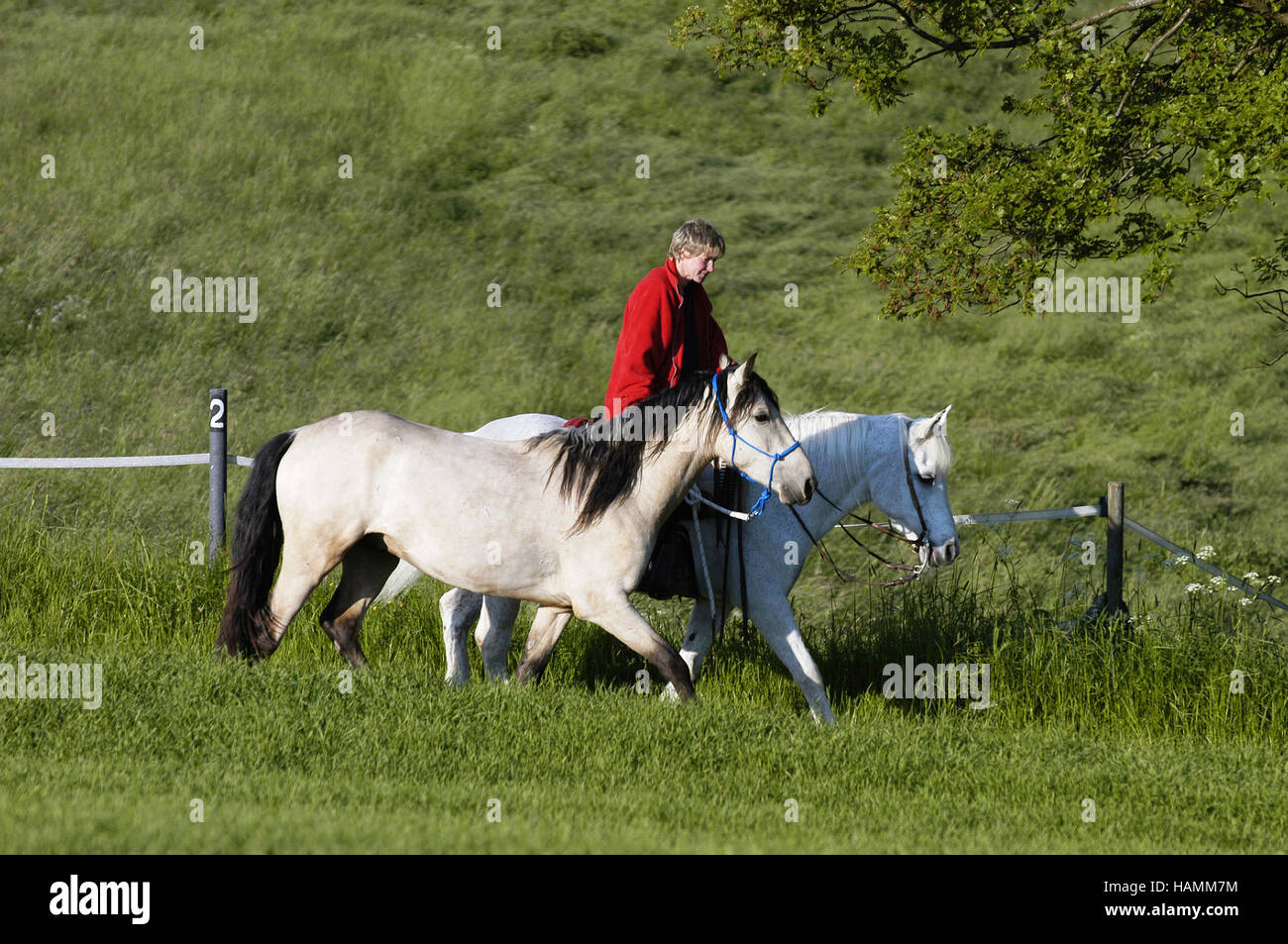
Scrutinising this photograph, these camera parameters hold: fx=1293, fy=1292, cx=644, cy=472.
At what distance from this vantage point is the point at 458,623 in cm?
862

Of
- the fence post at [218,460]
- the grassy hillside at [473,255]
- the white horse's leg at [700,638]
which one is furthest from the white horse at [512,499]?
the grassy hillside at [473,255]

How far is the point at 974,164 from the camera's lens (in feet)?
32.3

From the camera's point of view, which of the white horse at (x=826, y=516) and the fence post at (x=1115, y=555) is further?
the fence post at (x=1115, y=555)

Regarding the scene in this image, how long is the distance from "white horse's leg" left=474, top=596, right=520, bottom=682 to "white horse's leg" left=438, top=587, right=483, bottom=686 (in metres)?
0.13

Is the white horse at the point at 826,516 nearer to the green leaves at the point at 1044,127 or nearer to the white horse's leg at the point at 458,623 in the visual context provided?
the white horse's leg at the point at 458,623

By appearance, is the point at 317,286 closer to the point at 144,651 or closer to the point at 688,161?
the point at 688,161

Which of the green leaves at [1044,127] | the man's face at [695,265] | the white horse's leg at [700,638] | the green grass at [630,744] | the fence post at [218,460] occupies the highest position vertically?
the green leaves at [1044,127]

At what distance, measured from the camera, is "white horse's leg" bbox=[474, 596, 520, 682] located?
8.48 meters

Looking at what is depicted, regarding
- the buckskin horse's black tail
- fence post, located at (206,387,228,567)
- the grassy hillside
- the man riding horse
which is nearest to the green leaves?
the man riding horse

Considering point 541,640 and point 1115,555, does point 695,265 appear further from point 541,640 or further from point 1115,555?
point 1115,555

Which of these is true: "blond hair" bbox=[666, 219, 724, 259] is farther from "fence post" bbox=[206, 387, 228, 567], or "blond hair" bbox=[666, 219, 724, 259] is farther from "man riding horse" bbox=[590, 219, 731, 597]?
"fence post" bbox=[206, 387, 228, 567]

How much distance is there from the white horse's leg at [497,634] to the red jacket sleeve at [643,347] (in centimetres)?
165

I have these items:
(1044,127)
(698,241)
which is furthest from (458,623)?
(1044,127)

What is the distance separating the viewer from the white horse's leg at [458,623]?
28.2ft
